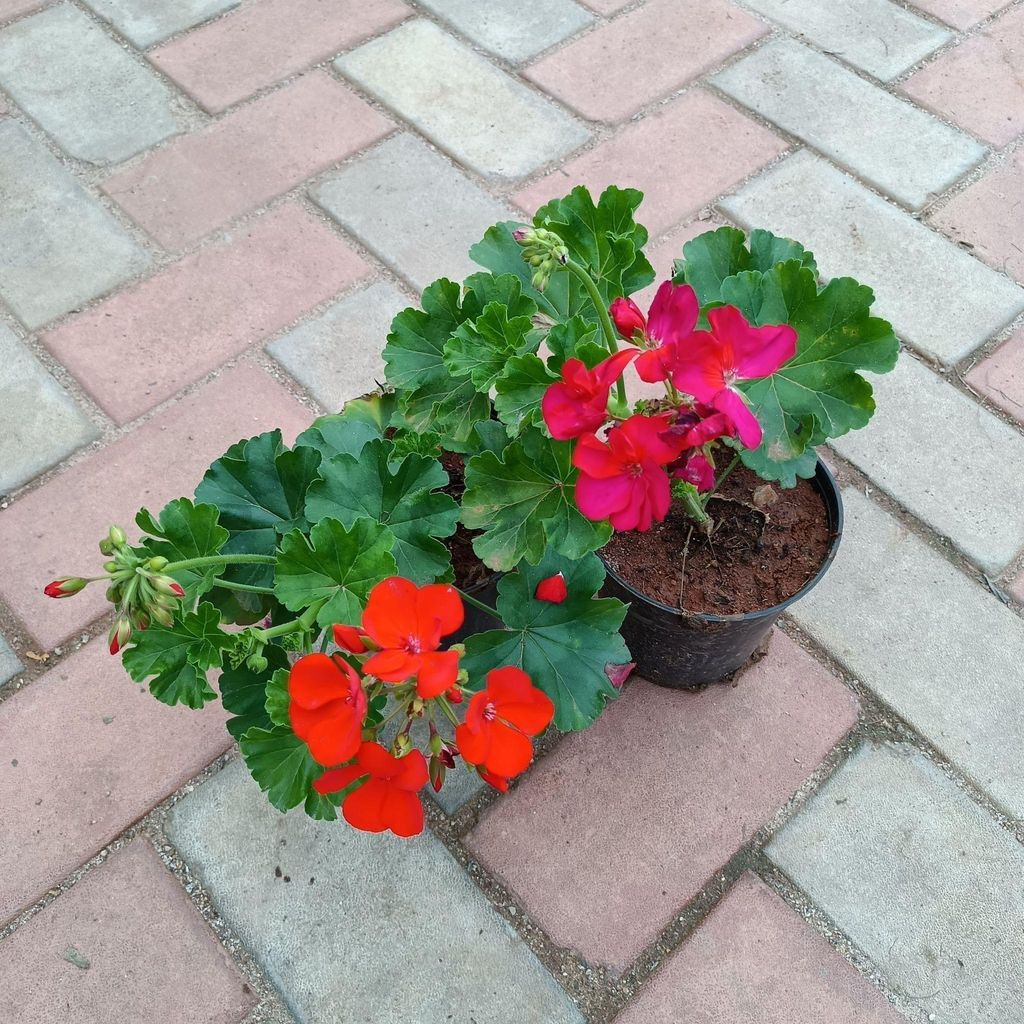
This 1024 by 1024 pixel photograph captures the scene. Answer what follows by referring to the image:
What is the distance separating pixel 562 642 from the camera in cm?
109

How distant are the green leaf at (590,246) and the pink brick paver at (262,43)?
1300mm

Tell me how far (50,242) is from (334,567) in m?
1.34

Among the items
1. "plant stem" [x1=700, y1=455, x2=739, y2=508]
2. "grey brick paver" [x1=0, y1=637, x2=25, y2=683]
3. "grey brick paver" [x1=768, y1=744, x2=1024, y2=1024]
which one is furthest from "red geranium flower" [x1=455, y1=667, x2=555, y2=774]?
"grey brick paver" [x1=0, y1=637, x2=25, y2=683]

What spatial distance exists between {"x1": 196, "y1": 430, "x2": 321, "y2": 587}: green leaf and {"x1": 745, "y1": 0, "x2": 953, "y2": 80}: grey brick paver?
185 cm

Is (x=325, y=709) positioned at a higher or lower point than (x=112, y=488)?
higher

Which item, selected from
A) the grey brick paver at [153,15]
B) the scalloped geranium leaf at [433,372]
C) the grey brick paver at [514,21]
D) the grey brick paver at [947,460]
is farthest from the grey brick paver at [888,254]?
the grey brick paver at [153,15]

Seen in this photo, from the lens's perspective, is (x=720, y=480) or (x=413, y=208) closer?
(x=720, y=480)

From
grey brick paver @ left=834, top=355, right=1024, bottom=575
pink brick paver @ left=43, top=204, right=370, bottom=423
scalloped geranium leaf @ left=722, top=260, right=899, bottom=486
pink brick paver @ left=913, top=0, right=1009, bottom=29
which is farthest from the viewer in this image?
pink brick paver @ left=913, top=0, right=1009, bottom=29

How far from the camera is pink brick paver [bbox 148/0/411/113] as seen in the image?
221 centimetres

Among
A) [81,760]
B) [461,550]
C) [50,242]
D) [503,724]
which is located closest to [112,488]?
[81,760]

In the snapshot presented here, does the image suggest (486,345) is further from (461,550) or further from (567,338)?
(461,550)

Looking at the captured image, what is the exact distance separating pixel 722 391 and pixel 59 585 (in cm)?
59

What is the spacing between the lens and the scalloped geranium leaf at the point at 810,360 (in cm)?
100

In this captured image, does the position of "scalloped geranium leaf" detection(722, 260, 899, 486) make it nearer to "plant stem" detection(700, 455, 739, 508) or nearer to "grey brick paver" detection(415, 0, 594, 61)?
"plant stem" detection(700, 455, 739, 508)
